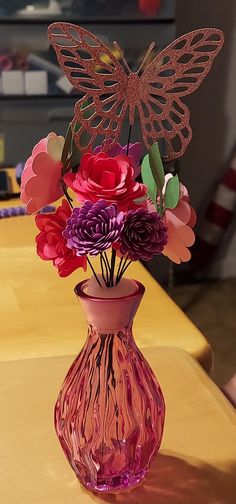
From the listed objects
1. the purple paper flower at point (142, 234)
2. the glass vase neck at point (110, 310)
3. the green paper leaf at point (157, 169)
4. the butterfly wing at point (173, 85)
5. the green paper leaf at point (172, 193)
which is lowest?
the glass vase neck at point (110, 310)

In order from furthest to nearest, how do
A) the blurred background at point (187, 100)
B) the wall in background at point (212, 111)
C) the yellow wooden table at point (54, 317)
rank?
1. the wall in background at point (212, 111)
2. the blurred background at point (187, 100)
3. the yellow wooden table at point (54, 317)

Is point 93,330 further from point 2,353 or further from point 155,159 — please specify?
point 2,353

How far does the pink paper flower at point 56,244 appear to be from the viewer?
60cm

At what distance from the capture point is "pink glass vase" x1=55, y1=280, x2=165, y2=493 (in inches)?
25.2

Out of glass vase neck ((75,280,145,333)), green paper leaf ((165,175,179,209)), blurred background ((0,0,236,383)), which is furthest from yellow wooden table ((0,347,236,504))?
blurred background ((0,0,236,383))

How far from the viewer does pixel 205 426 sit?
0.75m

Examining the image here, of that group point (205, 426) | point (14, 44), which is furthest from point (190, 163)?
point (205, 426)

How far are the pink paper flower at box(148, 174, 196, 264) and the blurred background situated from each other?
170 centimetres

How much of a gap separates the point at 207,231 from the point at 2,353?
83.8 inches

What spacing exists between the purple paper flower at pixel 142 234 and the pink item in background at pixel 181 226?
33 mm

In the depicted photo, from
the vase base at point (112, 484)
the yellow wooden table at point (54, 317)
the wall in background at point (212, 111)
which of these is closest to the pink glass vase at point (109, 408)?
the vase base at point (112, 484)

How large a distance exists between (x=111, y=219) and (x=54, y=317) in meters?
0.46

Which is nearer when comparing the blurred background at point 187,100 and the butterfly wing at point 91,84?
the butterfly wing at point 91,84

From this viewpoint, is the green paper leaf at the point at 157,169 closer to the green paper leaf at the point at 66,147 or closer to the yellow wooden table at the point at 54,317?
the green paper leaf at the point at 66,147
